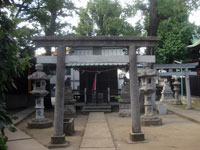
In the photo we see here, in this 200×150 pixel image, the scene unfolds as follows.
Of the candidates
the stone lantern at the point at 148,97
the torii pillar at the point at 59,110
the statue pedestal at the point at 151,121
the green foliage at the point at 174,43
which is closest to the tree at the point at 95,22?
the green foliage at the point at 174,43

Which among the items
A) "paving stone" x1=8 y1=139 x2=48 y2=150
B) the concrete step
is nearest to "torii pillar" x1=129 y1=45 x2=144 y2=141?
"paving stone" x1=8 y1=139 x2=48 y2=150

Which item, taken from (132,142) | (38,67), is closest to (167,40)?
(38,67)

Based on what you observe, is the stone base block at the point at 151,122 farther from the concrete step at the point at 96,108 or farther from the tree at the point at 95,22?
the tree at the point at 95,22

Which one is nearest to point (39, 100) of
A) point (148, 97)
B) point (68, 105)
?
point (68, 105)

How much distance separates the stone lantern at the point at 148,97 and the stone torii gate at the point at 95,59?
2913 millimetres

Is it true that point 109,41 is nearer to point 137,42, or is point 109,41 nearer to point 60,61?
point 137,42

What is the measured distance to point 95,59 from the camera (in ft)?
21.0

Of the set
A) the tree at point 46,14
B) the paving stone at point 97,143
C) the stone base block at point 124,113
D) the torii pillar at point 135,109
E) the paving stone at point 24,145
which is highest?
the tree at point 46,14

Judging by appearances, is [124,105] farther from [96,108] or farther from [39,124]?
[39,124]

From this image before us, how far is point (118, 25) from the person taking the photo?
18.1m

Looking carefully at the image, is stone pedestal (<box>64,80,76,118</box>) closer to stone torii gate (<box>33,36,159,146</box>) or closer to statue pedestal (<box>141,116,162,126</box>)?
statue pedestal (<box>141,116,162,126</box>)

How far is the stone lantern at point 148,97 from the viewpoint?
29.6 ft

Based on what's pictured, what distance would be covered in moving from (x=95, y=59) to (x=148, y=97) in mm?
4500

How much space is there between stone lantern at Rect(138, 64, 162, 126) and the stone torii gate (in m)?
2.91
